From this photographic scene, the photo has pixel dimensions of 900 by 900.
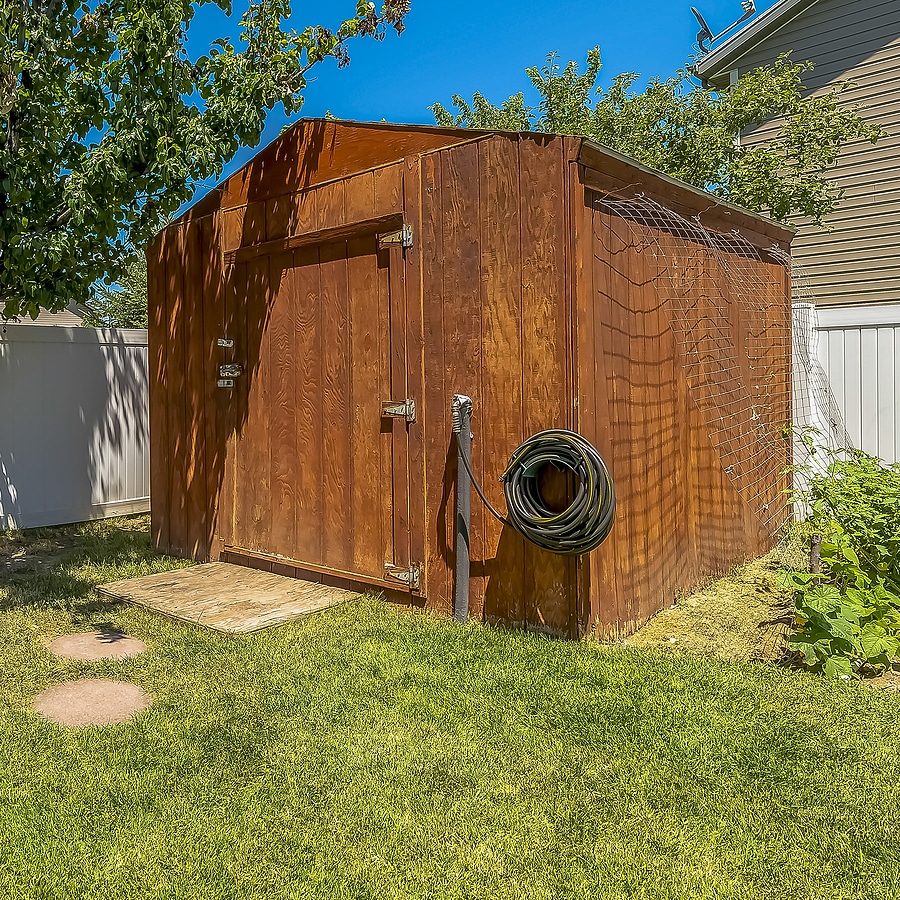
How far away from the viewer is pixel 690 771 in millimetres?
2307

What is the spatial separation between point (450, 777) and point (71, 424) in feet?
19.0

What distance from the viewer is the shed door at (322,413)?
4.11 m

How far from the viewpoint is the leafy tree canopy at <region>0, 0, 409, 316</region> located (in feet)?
13.8

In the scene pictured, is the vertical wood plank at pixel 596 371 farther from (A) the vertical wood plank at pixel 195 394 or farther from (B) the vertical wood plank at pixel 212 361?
(A) the vertical wood plank at pixel 195 394

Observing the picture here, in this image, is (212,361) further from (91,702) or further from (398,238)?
(91,702)

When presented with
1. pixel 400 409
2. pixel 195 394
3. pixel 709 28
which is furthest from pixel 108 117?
pixel 709 28

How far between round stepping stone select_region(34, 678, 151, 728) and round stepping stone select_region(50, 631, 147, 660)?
30cm

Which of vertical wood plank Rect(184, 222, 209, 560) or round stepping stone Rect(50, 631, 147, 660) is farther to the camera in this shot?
vertical wood plank Rect(184, 222, 209, 560)

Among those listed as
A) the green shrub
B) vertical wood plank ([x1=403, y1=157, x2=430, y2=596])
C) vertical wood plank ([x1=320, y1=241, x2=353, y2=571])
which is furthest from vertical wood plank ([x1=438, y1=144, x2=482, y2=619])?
the green shrub

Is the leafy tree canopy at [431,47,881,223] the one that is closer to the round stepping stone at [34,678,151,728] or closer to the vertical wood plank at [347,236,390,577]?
the vertical wood plank at [347,236,390,577]

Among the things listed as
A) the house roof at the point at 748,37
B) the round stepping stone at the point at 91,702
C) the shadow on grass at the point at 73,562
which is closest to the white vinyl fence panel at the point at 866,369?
the shadow on grass at the point at 73,562

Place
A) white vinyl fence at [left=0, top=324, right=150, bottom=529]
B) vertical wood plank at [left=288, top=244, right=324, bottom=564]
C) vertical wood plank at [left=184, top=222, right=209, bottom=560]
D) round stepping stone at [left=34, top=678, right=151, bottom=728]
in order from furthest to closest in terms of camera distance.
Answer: white vinyl fence at [left=0, top=324, right=150, bottom=529], vertical wood plank at [left=184, top=222, right=209, bottom=560], vertical wood plank at [left=288, top=244, right=324, bottom=564], round stepping stone at [left=34, top=678, right=151, bottom=728]

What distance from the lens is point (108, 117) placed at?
14.4ft

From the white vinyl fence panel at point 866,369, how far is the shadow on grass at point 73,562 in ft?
16.2
